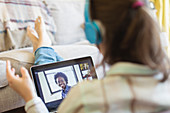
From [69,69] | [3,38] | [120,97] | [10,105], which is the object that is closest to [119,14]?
[120,97]

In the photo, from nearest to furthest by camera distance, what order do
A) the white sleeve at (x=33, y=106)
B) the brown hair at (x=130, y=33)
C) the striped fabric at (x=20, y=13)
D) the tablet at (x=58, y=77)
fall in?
1. the brown hair at (x=130, y=33)
2. the white sleeve at (x=33, y=106)
3. the tablet at (x=58, y=77)
4. the striped fabric at (x=20, y=13)

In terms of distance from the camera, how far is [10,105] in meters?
1.08

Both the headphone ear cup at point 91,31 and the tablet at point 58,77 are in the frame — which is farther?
the tablet at point 58,77

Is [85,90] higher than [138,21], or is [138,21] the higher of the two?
[138,21]

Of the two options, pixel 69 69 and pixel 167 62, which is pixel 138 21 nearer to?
pixel 167 62

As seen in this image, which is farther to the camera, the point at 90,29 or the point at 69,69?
the point at 69,69

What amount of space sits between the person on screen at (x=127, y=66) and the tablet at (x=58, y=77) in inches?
18.3

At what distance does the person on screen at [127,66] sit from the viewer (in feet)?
1.57

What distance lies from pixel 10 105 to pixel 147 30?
88 centimetres

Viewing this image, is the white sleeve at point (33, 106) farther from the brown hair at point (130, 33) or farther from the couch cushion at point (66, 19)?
the couch cushion at point (66, 19)

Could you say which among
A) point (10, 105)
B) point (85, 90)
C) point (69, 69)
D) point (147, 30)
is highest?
point (147, 30)

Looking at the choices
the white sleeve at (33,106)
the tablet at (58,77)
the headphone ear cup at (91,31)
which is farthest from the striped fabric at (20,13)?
the headphone ear cup at (91,31)

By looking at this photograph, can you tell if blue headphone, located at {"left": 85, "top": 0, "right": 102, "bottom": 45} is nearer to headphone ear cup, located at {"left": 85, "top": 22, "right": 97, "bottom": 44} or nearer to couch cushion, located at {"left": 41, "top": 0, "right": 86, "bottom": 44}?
headphone ear cup, located at {"left": 85, "top": 22, "right": 97, "bottom": 44}

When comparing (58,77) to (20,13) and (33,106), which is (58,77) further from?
(20,13)
